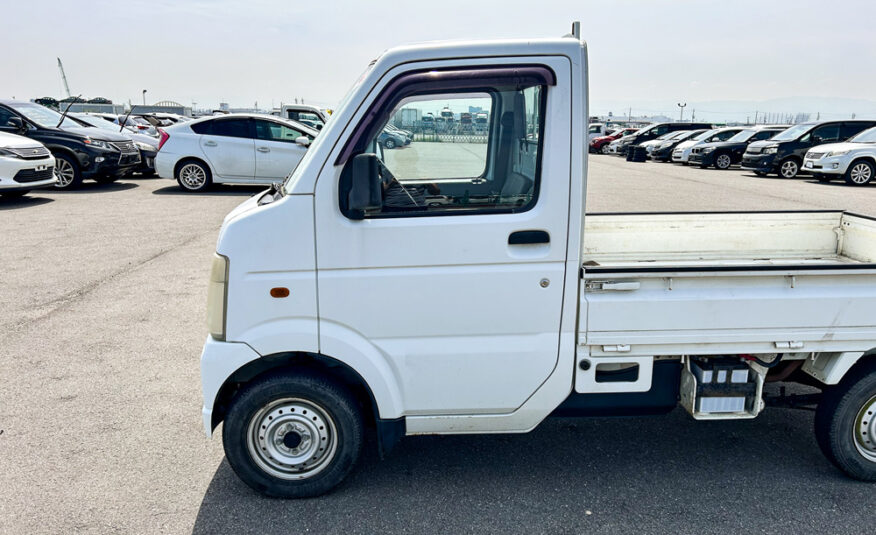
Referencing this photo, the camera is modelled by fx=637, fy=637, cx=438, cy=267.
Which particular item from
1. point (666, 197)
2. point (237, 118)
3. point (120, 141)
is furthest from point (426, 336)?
point (120, 141)

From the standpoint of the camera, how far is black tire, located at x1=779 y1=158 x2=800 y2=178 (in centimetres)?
2037

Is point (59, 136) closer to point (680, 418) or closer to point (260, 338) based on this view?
point (260, 338)

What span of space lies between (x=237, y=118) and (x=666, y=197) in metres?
10.0

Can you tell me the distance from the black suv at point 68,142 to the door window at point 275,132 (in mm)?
3747

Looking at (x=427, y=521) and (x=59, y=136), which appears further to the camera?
(x=59, y=136)

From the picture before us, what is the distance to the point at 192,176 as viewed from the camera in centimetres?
1452

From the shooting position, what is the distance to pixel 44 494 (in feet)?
10.9

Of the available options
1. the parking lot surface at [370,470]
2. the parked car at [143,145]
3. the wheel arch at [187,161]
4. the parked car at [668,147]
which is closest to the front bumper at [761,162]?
the parked car at [668,147]

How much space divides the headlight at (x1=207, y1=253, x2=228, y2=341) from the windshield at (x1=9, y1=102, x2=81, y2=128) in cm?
1378

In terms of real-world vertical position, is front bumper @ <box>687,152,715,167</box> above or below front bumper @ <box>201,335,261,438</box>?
above

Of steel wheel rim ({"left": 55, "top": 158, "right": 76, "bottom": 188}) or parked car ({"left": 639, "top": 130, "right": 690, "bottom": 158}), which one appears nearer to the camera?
steel wheel rim ({"left": 55, "top": 158, "right": 76, "bottom": 188})

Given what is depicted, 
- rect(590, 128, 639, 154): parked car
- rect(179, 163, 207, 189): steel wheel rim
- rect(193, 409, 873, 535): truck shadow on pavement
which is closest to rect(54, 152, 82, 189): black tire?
rect(179, 163, 207, 189): steel wheel rim

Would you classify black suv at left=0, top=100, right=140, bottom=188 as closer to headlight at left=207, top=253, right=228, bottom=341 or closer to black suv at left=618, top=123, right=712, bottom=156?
headlight at left=207, top=253, right=228, bottom=341

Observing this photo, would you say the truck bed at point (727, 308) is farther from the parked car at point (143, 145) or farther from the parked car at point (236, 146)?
the parked car at point (143, 145)
